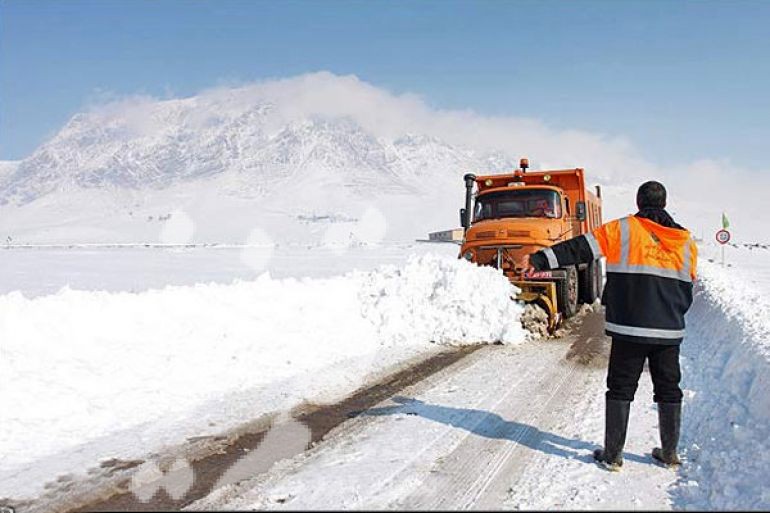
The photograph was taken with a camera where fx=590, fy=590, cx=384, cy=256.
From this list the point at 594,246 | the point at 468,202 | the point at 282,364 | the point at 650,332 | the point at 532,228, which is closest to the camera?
the point at 650,332

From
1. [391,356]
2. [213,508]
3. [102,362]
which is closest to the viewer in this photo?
[213,508]

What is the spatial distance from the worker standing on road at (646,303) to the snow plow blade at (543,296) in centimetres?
550

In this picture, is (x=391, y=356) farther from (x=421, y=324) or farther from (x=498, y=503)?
(x=498, y=503)

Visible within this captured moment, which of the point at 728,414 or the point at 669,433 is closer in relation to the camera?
the point at 669,433

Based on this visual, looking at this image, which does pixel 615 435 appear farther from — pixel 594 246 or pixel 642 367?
pixel 594 246

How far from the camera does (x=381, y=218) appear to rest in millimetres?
112875

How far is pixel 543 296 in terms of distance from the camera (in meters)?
9.80

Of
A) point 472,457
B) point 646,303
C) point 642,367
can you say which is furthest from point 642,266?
point 472,457

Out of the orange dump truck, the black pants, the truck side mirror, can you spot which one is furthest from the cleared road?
the truck side mirror

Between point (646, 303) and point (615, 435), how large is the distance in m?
0.94

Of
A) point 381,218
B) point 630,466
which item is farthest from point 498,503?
point 381,218

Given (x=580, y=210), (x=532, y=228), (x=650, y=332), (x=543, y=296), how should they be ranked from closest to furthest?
1. (x=650, y=332)
2. (x=543, y=296)
3. (x=532, y=228)
4. (x=580, y=210)

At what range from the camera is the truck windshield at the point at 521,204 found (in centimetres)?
1108

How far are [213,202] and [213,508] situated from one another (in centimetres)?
15298
